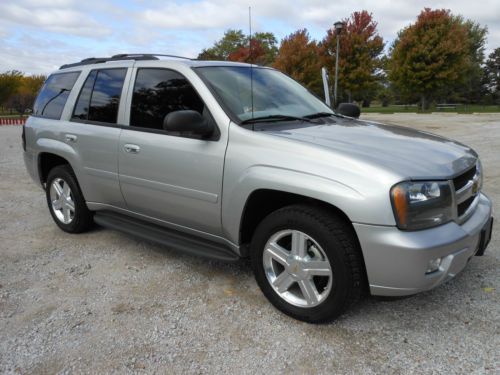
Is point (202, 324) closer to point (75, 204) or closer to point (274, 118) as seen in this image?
point (274, 118)

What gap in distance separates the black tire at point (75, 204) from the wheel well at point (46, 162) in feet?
0.48

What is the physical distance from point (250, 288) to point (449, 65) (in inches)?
1509

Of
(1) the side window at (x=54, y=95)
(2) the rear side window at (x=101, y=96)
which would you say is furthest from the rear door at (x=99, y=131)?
(1) the side window at (x=54, y=95)

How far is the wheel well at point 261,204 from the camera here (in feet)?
9.31

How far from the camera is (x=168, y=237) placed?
3473 millimetres

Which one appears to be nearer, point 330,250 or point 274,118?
point 330,250

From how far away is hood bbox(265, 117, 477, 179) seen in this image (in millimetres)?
2492

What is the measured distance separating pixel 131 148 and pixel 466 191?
2.56 metres

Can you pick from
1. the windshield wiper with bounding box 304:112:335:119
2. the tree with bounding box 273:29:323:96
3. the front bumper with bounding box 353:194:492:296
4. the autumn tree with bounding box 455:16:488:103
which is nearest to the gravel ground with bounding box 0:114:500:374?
the front bumper with bounding box 353:194:492:296

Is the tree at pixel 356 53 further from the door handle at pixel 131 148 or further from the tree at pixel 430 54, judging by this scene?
the door handle at pixel 131 148

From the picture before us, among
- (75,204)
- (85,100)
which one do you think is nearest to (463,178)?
(85,100)

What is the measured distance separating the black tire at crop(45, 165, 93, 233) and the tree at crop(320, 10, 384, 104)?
33693 millimetres

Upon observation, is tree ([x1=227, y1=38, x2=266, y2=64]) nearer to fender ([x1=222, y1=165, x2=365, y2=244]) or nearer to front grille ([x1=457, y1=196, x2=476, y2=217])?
fender ([x1=222, y1=165, x2=365, y2=244])

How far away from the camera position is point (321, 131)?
120 inches
